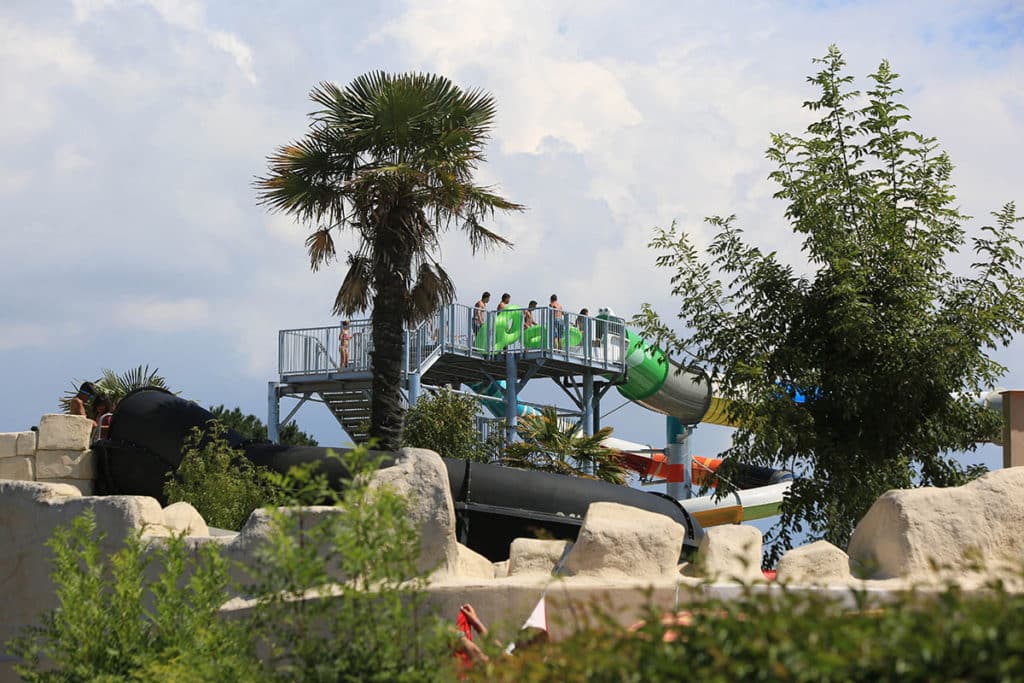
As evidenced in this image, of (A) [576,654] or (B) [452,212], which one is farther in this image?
(B) [452,212]

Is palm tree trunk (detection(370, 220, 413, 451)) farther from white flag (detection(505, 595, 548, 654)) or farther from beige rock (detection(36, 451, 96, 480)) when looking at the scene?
white flag (detection(505, 595, 548, 654))

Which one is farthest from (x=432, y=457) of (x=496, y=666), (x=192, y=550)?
(x=496, y=666)

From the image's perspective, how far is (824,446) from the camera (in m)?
11.8

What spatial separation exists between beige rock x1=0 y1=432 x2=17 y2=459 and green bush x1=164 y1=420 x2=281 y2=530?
86.4 inches

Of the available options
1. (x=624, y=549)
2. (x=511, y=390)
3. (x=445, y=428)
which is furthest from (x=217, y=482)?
(x=511, y=390)

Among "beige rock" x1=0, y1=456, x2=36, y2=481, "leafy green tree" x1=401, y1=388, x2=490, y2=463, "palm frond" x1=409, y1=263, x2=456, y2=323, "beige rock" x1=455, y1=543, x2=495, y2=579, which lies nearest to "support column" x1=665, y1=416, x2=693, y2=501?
"leafy green tree" x1=401, y1=388, x2=490, y2=463

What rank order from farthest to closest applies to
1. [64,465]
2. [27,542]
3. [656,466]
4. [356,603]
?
1. [656,466]
2. [64,465]
3. [27,542]
4. [356,603]

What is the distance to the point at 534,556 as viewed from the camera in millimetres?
8930

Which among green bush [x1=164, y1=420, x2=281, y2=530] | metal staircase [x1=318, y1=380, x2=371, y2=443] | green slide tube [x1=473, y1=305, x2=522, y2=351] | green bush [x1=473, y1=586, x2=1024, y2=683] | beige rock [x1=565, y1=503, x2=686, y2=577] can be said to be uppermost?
green slide tube [x1=473, y1=305, x2=522, y2=351]

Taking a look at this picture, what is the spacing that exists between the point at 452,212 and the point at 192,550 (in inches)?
357

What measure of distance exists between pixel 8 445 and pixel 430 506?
9.24 meters

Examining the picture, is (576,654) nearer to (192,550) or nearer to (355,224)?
(192,550)

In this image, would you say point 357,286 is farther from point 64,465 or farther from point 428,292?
point 64,465

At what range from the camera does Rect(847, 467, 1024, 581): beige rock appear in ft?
26.3
